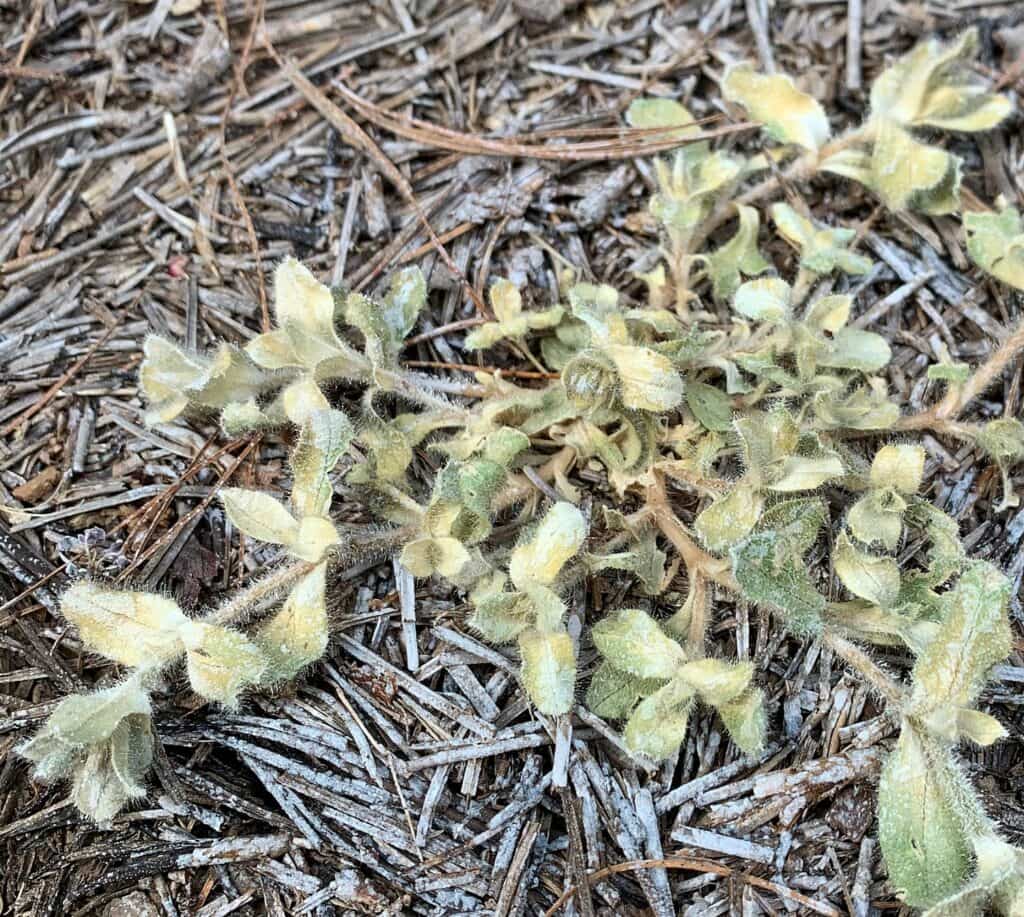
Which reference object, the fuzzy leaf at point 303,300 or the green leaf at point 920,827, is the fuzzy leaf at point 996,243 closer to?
the green leaf at point 920,827

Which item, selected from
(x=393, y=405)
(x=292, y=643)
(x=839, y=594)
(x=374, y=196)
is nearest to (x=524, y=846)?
(x=292, y=643)

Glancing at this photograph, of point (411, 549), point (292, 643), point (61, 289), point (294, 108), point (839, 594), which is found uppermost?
point (294, 108)

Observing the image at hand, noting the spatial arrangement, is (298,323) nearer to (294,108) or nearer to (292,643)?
(292,643)

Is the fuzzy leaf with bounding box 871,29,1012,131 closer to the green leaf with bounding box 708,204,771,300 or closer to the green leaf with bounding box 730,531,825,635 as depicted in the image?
the green leaf with bounding box 708,204,771,300

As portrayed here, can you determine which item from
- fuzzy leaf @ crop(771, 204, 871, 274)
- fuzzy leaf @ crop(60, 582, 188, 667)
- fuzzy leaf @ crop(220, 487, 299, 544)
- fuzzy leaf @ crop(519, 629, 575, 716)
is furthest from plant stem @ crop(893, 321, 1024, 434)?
fuzzy leaf @ crop(60, 582, 188, 667)

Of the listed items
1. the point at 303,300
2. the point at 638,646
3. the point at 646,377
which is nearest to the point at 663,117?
the point at 646,377

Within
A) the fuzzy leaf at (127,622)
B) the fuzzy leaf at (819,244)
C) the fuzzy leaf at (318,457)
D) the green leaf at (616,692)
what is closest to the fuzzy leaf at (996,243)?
the fuzzy leaf at (819,244)

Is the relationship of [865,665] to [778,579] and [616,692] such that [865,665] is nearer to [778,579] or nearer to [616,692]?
[778,579]
